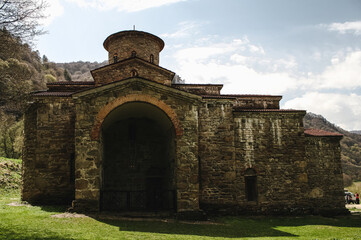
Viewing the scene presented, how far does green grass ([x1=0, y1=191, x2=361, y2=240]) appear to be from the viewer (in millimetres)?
7949

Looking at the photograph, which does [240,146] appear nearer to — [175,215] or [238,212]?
[238,212]

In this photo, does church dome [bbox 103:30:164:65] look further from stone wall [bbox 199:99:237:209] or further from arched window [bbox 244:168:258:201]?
arched window [bbox 244:168:258:201]

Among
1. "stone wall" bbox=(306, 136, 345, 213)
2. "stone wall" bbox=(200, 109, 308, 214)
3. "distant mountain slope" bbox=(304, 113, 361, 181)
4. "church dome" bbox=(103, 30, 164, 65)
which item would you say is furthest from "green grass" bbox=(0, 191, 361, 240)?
"distant mountain slope" bbox=(304, 113, 361, 181)

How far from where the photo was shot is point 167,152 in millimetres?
14453

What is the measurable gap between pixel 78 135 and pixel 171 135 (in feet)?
13.3

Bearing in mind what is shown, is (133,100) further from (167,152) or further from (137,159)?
(137,159)

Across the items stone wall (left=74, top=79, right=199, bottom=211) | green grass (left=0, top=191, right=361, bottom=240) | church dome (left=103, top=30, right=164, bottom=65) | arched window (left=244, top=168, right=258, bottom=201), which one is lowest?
green grass (left=0, top=191, right=361, bottom=240)

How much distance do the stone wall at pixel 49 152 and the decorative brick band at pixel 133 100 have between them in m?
3.19

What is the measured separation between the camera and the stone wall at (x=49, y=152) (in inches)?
526

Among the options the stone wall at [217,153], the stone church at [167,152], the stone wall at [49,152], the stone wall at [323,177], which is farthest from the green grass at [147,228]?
the stone wall at [323,177]

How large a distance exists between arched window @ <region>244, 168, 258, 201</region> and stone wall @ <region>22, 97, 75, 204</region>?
844cm

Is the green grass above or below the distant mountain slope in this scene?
below

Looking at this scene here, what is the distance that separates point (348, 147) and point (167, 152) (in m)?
68.2

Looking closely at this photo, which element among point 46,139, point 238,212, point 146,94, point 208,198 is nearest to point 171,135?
point 146,94
